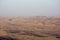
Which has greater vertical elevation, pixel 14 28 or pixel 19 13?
pixel 19 13

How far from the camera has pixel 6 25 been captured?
3.99ft

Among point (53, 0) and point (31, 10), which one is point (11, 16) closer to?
point (31, 10)

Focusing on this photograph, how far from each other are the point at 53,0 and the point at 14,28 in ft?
1.64

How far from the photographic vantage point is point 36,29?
116 cm

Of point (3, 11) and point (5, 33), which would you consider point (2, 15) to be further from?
point (5, 33)

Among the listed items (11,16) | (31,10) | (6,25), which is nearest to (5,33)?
(6,25)

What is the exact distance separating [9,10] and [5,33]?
0.27 meters

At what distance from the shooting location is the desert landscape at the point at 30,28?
1.10m

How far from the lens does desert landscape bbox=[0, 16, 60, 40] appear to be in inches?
43.4

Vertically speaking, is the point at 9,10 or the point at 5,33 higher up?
the point at 9,10

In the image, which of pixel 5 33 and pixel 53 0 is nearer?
pixel 5 33

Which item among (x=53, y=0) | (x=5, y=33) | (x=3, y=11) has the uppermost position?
(x=53, y=0)

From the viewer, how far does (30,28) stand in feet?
3.81

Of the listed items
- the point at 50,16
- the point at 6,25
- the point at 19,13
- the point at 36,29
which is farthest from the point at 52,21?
the point at 6,25
